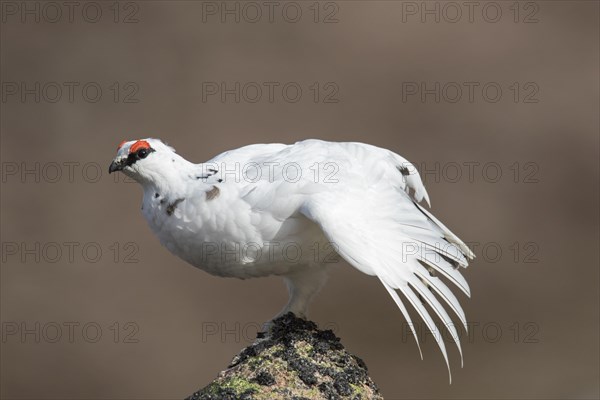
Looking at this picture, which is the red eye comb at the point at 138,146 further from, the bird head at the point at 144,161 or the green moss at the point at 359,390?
the green moss at the point at 359,390

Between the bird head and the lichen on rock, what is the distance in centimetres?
→ 65

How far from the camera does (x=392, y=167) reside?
3293mm

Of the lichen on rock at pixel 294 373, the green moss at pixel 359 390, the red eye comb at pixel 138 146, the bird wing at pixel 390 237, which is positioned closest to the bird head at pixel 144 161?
the red eye comb at pixel 138 146

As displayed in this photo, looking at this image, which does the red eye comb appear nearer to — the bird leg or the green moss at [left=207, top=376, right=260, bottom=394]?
the bird leg

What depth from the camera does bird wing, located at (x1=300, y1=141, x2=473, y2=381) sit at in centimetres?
280

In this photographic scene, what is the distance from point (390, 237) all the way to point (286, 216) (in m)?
0.34

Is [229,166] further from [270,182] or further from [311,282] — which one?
[311,282]

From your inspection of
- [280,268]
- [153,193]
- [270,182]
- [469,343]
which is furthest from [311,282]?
[469,343]

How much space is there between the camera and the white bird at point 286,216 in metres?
2.89

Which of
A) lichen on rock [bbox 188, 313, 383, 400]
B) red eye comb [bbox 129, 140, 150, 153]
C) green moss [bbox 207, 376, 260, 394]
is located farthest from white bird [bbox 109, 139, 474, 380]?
green moss [bbox 207, 376, 260, 394]

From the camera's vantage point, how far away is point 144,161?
3.06 meters

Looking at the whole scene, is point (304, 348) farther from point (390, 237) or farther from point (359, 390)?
point (390, 237)

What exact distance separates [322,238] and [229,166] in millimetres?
410

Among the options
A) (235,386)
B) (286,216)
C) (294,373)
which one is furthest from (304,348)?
(286,216)
